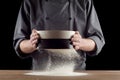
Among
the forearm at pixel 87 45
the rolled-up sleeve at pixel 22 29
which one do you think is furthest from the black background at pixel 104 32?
the forearm at pixel 87 45

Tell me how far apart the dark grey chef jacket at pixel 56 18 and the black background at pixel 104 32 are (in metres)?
0.32

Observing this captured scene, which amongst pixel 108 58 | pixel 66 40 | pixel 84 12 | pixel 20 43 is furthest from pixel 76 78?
pixel 108 58

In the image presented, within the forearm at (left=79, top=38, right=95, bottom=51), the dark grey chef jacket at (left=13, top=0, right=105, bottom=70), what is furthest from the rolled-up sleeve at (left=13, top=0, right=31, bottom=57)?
the forearm at (left=79, top=38, right=95, bottom=51)

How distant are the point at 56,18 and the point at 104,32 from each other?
492 millimetres

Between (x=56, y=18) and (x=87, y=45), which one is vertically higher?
(x=56, y=18)

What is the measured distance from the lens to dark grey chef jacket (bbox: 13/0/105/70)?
→ 1.83 meters

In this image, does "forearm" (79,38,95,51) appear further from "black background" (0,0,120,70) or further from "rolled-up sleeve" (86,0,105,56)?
"black background" (0,0,120,70)

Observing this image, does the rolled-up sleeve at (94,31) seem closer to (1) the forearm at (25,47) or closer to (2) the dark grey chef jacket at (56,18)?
(2) the dark grey chef jacket at (56,18)

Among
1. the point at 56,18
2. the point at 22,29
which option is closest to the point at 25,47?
the point at 22,29

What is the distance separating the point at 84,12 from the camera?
73.2 inches

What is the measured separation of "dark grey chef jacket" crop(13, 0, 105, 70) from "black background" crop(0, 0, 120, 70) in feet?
1.05

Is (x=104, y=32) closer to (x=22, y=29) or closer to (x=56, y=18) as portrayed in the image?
(x=56, y=18)

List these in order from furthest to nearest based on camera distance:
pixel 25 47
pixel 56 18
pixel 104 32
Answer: pixel 104 32 < pixel 56 18 < pixel 25 47

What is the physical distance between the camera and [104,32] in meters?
2.22
